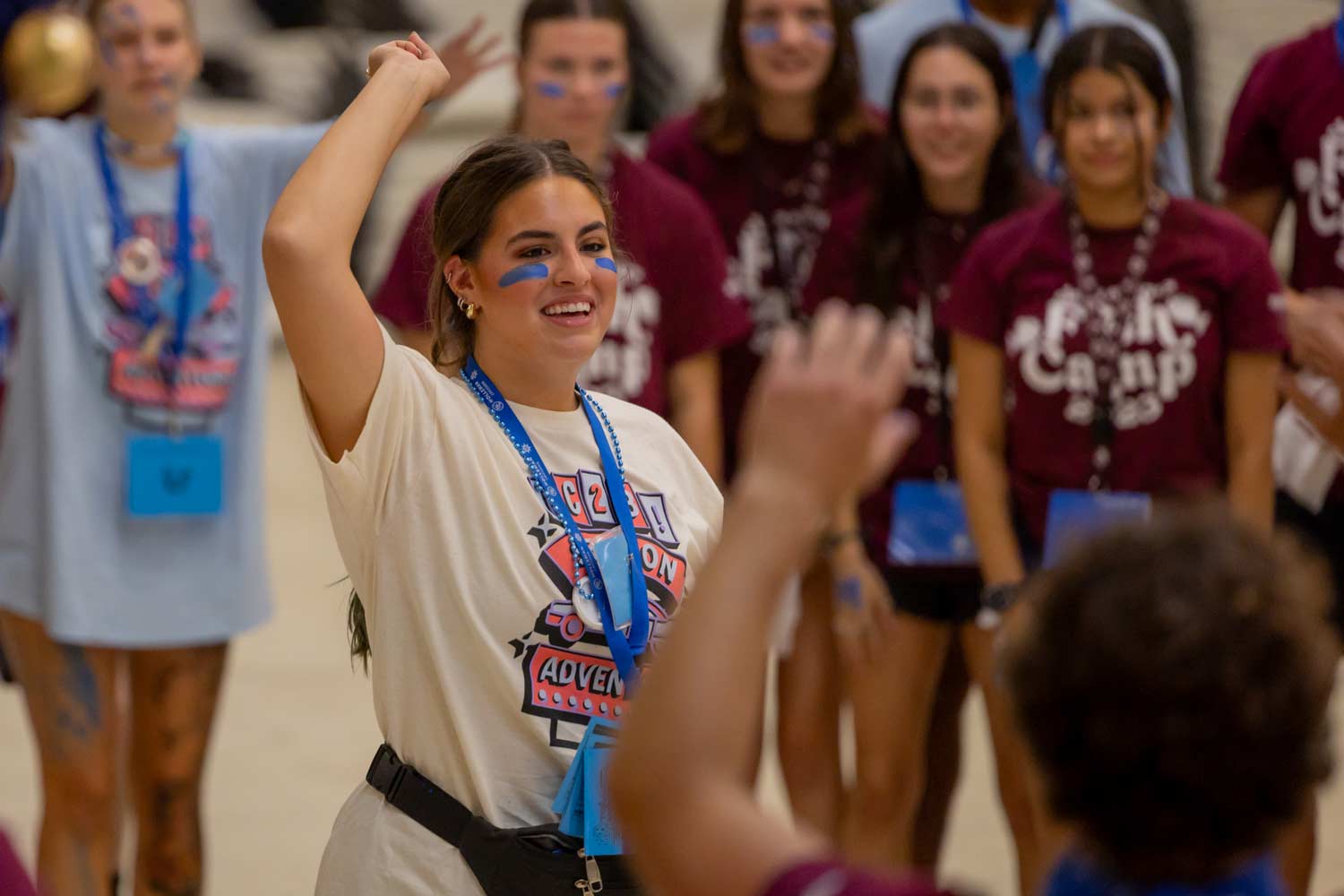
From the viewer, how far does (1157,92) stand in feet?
11.7

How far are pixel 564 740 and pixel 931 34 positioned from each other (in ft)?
7.48

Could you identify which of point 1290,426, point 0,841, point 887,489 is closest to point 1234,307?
point 1290,426

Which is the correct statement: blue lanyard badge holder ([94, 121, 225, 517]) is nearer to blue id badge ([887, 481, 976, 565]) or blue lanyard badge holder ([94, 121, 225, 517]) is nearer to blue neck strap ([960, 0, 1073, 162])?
blue id badge ([887, 481, 976, 565])

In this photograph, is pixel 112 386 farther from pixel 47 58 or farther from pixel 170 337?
pixel 47 58

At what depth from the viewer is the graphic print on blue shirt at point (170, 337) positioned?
3564 mm

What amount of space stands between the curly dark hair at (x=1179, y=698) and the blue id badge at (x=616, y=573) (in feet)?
3.20

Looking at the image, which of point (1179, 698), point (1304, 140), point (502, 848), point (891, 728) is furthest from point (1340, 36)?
point (1179, 698)

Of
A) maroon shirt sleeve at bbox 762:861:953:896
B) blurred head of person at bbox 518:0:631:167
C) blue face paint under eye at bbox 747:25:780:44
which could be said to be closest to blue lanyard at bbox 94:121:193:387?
blurred head of person at bbox 518:0:631:167

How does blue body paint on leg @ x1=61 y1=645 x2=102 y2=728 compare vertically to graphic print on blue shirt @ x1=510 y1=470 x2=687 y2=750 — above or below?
below

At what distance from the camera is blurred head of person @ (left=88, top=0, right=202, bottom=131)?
11.8 ft

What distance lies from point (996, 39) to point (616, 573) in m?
2.40

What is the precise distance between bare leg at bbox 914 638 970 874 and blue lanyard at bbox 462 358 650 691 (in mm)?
1943

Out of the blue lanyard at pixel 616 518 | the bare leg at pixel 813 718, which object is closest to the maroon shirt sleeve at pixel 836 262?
the bare leg at pixel 813 718

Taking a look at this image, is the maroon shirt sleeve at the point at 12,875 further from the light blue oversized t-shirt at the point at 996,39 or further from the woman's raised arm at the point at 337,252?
the light blue oversized t-shirt at the point at 996,39
